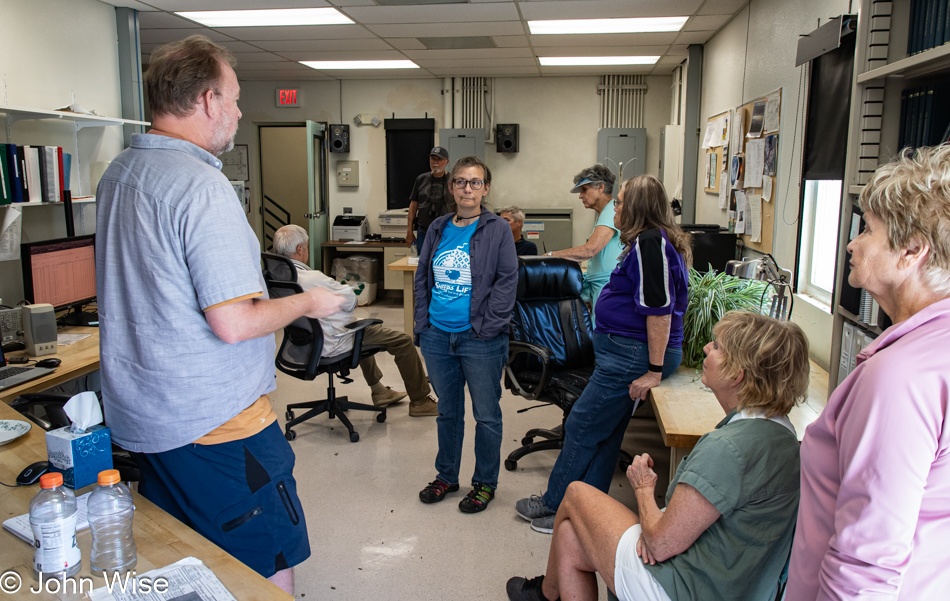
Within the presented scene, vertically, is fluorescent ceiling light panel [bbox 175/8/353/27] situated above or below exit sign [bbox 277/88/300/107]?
above

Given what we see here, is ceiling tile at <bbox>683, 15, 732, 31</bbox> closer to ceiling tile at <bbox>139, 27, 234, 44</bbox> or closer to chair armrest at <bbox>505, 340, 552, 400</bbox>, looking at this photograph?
chair armrest at <bbox>505, 340, 552, 400</bbox>

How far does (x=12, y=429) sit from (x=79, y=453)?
60 cm

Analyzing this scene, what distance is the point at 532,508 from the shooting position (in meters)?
2.76

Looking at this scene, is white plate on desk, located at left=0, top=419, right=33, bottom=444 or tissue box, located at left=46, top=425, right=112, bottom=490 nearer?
tissue box, located at left=46, top=425, right=112, bottom=490

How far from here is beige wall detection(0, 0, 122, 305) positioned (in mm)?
3740

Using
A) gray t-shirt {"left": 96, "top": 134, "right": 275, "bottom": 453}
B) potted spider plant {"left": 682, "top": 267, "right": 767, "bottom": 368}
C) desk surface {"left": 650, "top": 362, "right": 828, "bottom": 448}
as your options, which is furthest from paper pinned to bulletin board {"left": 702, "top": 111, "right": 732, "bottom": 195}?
gray t-shirt {"left": 96, "top": 134, "right": 275, "bottom": 453}

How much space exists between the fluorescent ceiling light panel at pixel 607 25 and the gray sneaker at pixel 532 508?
3.69 metres

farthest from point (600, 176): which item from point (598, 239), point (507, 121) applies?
point (507, 121)

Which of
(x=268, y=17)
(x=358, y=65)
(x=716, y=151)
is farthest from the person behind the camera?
(x=358, y=65)

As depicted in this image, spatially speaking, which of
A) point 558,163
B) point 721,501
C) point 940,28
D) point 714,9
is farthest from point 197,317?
point 558,163

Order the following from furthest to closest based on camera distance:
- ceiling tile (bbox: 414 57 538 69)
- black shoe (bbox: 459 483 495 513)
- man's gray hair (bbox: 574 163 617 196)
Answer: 1. ceiling tile (bbox: 414 57 538 69)
2. man's gray hair (bbox: 574 163 617 196)
3. black shoe (bbox: 459 483 495 513)

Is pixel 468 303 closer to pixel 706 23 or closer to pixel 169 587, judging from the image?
pixel 169 587

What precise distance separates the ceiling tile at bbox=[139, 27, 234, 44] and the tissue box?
15.1 ft

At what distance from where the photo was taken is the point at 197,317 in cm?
139
